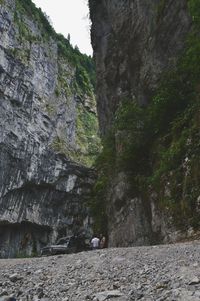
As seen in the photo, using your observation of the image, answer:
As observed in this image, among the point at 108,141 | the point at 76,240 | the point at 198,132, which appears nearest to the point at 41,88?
the point at 108,141

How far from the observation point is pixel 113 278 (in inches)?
265

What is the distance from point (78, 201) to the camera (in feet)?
157

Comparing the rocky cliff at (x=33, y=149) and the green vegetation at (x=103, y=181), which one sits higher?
the rocky cliff at (x=33, y=149)

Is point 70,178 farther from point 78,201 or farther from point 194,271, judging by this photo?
point 194,271

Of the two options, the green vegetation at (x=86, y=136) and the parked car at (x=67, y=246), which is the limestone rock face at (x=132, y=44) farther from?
the green vegetation at (x=86, y=136)

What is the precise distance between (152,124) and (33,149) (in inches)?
996

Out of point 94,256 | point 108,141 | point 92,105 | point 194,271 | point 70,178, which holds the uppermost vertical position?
point 92,105

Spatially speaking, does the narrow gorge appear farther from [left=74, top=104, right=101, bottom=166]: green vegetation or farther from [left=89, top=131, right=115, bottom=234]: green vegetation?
[left=74, top=104, right=101, bottom=166]: green vegetation

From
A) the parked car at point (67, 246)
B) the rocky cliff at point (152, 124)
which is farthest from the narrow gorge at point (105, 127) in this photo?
the parked car at point (67, 246)

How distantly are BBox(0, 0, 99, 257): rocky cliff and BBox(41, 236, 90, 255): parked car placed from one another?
1868 cm

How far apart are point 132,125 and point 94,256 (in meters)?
13.4

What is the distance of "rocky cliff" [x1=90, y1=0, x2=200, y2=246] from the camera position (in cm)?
1670

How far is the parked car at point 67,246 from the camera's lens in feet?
73.6

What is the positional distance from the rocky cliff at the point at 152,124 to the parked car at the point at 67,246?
193 centimetres
